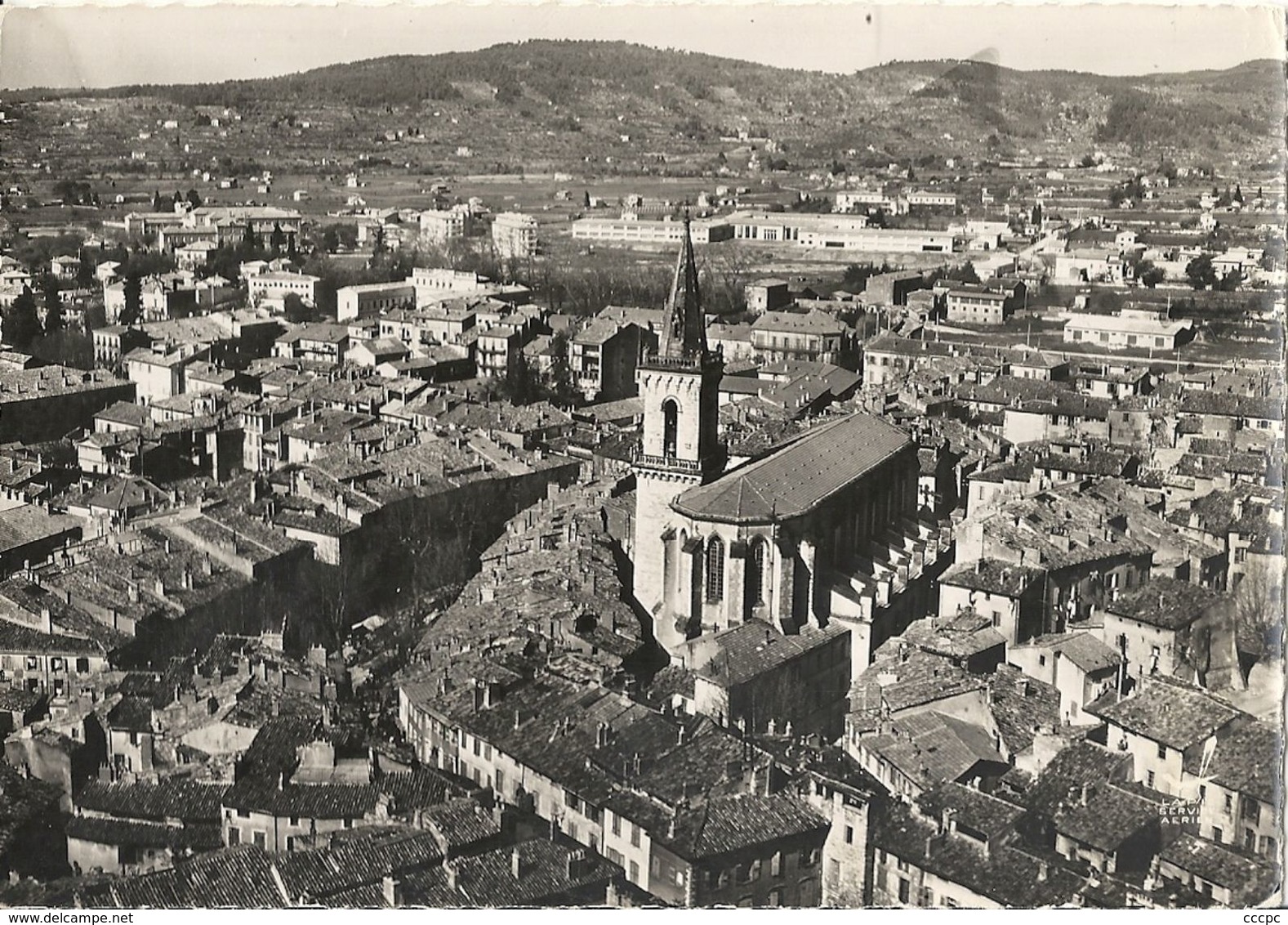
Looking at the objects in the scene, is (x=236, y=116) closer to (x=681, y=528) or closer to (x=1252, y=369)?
(x=681, y=528)

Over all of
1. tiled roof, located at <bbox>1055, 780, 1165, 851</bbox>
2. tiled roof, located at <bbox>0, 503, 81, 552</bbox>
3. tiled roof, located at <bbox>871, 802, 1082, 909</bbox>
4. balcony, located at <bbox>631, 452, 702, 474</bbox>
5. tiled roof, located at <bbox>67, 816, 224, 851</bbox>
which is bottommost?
tiled roof, located at <bbox>67, 816, 224, 851</bbox>

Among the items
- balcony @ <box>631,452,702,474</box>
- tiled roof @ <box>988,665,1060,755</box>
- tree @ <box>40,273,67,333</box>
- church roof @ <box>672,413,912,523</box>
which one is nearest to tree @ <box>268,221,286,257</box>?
tree @ <box>40,273,67,333</box>

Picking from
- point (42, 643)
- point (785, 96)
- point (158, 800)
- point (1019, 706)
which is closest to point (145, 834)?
point (158, 800)

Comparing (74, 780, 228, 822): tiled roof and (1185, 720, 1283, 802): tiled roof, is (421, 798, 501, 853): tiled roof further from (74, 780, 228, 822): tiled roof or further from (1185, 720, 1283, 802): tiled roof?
(1185, 720, 1283, 802): tiled roof

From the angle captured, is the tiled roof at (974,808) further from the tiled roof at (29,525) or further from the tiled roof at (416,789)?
the tiled roof at (29,525)

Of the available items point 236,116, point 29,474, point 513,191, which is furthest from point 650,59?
point 29,474

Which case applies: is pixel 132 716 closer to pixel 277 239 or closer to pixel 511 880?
pixel 511 880
